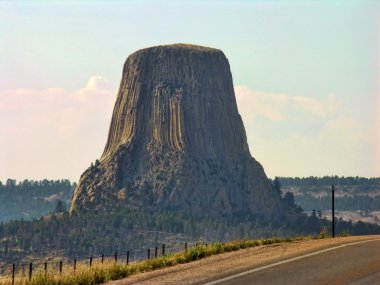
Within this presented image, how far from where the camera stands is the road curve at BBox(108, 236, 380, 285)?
2491cm

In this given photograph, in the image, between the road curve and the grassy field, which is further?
the grassy field

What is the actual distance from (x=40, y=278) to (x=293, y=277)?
710cm

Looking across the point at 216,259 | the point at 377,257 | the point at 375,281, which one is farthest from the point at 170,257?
the point at 375,281

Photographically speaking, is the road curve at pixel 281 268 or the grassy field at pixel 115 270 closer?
the road curve at pixel 281 268

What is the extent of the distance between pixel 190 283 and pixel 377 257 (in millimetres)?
8822

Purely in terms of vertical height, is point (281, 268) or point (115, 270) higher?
point (281, 268)

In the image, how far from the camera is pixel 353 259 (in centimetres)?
2994

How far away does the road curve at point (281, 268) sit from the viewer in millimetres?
24906

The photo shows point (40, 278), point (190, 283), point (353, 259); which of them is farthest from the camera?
point (353, 259)

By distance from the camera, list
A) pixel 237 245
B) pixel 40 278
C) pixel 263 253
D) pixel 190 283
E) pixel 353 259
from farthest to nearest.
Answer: pixel 237 245 < pixel 263 253 < pixel 353 259 < pixel 40 278 < pixel 190 283

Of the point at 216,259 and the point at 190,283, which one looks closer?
the point at 190,283

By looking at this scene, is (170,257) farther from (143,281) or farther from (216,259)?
(143,281)

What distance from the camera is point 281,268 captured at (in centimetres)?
2750

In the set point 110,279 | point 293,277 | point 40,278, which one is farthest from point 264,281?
point 40,278
